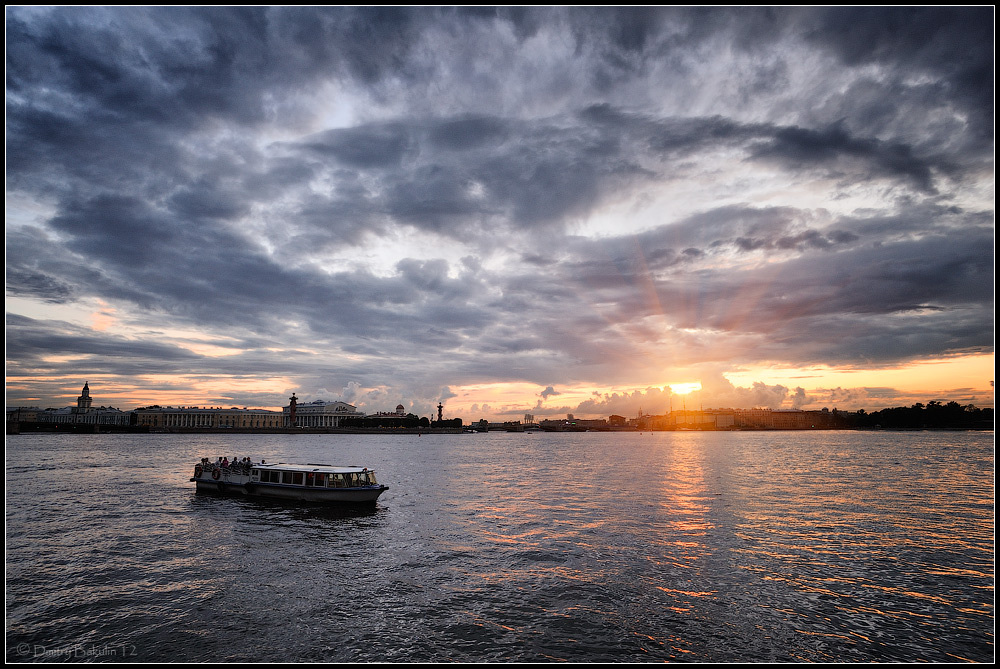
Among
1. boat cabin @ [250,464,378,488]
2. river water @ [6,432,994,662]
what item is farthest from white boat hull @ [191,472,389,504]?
river water @ [6,432,994,662]

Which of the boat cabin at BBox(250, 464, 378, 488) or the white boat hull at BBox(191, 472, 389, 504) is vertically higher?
the boat cabin at BBox(250, 464, 378, 488)

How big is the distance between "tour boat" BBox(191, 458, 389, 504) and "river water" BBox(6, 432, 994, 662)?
1.75m

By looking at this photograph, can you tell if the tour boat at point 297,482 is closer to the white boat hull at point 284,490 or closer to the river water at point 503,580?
the white boat hull at point 284,490

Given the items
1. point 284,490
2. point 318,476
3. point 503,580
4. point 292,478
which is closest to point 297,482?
point 292,478

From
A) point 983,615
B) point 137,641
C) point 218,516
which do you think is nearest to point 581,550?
point 983,615

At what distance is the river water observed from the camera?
21297 mm

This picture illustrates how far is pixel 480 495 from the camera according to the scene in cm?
5869

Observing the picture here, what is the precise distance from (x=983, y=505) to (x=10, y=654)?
72292 mm

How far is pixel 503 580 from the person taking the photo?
2822 cm

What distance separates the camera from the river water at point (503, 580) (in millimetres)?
21297

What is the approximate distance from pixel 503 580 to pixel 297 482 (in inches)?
1264

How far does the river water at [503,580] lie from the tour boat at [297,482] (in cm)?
175

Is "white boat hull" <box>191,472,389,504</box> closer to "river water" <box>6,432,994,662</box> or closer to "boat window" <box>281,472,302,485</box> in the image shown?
"boat window" <box>281,472,302,485</box>

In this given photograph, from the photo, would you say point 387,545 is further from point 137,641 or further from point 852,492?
point 852,492
